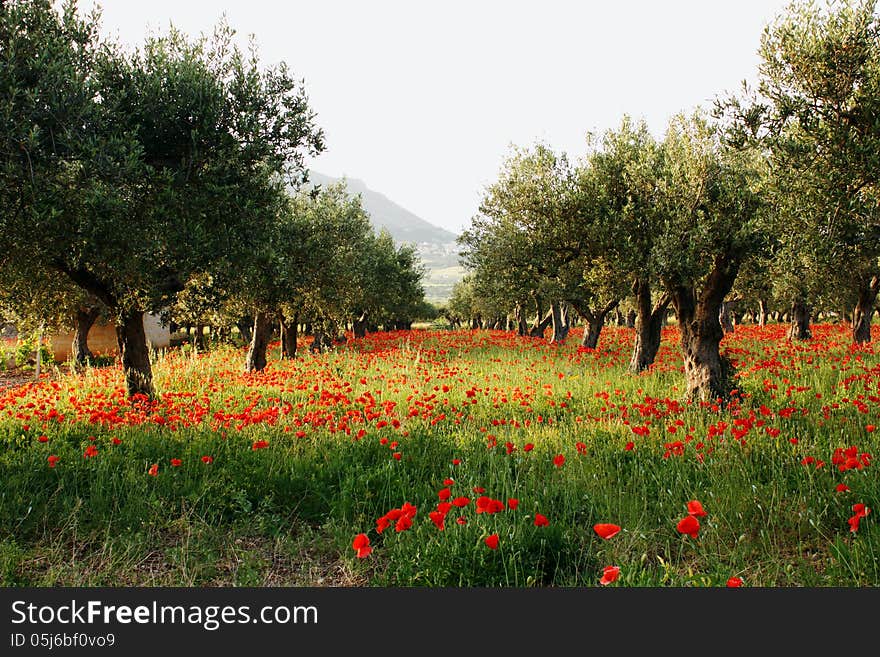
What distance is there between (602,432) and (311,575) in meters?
4.95

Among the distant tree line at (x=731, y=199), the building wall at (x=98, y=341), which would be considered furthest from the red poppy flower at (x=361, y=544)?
the building wall at (x=98, y=341)

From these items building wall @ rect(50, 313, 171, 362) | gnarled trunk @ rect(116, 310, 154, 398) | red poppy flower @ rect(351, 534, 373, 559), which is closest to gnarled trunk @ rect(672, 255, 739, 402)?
red poppy flower @ rect(351, 534, 373, 559)

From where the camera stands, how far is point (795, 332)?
2442 centimetres

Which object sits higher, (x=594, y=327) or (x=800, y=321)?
(x=800, y=321)

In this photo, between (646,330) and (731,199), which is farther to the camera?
(646,330)

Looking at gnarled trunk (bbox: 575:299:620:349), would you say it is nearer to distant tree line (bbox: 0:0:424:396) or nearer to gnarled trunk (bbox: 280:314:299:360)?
gnarled trunk (bbox: 280:314:299:360)

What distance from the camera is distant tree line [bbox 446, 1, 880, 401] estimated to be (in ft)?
24.8

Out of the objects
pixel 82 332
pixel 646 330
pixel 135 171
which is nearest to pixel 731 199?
pixel 646 330

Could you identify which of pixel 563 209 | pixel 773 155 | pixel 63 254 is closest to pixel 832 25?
pixel 773 155

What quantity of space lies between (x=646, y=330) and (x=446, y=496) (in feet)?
46.9

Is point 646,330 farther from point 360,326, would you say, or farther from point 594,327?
point 360,326

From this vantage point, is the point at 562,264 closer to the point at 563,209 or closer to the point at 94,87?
the point at 563,209

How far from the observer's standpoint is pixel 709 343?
10.3 m

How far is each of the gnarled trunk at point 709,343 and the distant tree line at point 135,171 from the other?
938cm
